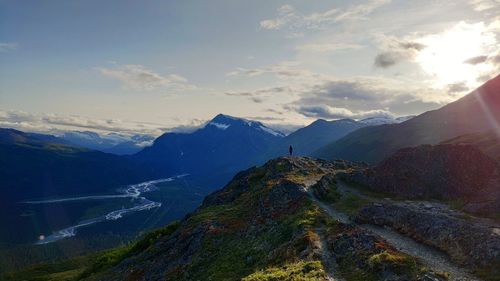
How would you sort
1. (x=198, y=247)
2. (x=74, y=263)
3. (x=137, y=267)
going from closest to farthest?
(x=198, y=247), (x=137, y=267), (x=74, y=263)

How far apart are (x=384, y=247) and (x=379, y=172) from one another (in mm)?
42138

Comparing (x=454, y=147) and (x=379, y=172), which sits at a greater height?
(x=454, y=147)

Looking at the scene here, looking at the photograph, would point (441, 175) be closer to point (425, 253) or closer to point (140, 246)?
point (425, 253)

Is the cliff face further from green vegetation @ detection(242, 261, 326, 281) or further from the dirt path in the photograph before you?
the dirt path

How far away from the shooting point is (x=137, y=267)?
2995 inches

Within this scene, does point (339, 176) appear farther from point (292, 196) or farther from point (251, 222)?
point (251, 222)

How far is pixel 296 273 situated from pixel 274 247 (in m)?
16.2

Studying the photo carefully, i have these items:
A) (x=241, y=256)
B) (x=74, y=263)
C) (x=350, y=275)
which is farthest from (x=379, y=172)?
(x=74, y=263)

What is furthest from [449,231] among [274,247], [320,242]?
[274,247]

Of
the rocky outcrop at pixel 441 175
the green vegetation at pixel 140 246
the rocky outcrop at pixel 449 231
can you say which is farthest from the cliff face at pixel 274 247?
the rocky outcrop at pixel 441 175

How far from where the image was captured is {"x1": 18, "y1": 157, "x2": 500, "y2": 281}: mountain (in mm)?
33969

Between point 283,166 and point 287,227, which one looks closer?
point 287,227

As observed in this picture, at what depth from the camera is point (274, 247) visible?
51125 mm

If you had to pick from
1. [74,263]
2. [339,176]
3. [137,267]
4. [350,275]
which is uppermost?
[339,176]
